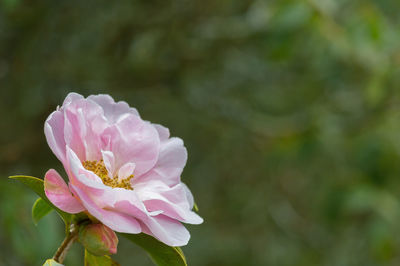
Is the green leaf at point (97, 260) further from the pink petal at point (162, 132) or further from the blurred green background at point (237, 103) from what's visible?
the blurred green background at point (237, 103)

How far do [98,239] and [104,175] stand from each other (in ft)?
0.28

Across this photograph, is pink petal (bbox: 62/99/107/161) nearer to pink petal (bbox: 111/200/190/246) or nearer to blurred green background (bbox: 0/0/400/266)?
pink petal (bbox: 111/200/190/246)

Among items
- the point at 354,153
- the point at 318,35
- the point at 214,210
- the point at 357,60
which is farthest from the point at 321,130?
the point at 214,210

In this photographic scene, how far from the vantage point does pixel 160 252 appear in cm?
60

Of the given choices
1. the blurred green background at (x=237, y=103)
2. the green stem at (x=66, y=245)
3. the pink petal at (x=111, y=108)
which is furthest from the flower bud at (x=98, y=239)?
the blurred green background at (x=237, y=103)

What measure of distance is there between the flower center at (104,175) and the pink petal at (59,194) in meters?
0.06

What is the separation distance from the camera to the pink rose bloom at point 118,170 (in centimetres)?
55

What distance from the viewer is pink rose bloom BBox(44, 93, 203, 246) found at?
0.55 meters

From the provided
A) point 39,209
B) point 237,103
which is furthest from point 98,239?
point 237,103

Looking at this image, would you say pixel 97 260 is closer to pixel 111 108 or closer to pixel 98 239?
pixel 98 239

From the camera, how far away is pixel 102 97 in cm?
68

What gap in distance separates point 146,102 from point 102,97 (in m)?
1.46

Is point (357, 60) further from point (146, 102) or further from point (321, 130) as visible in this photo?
point (146, 102)

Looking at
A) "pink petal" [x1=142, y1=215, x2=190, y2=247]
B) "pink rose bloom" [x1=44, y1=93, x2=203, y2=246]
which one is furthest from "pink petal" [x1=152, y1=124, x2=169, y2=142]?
"pink petal" [x1=142, y1=215, x2=190, y2=247]
